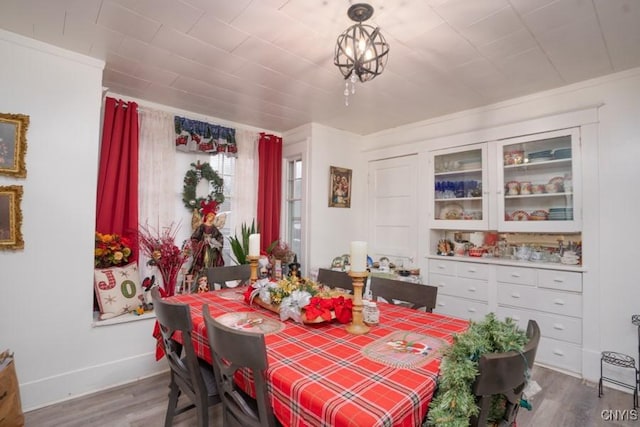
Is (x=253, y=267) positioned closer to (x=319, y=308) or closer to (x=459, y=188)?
(x=319, y=308)

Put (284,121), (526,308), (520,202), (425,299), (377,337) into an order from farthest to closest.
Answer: (284,121) → (520,202) → (526,308) → (425,299) → (377,337)

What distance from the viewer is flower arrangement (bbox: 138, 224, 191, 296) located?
9.62 ft

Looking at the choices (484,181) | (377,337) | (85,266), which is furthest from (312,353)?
(484,181)

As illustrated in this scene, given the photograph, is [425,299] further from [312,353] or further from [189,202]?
[189,202]

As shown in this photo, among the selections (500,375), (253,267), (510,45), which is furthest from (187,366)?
(510,45)

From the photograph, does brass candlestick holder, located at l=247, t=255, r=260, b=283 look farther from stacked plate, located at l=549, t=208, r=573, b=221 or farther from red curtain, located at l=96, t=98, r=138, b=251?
stacked plate, located at l=549, t=208, r=573, b=221

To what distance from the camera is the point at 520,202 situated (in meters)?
3.14

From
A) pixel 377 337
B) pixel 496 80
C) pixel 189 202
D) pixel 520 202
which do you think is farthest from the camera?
pixel 189 202

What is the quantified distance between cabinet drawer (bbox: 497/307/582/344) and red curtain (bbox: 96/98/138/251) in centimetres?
350

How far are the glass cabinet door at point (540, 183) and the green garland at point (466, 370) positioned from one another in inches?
89.0

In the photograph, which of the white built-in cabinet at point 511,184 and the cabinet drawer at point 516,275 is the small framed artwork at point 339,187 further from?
the cabinet drawer at point 516,275

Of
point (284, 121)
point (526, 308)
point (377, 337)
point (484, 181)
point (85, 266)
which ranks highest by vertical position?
point (284, 121)

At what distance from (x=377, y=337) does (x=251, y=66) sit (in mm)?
2114

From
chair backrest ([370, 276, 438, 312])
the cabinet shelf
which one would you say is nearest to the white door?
the cabinet shelf
